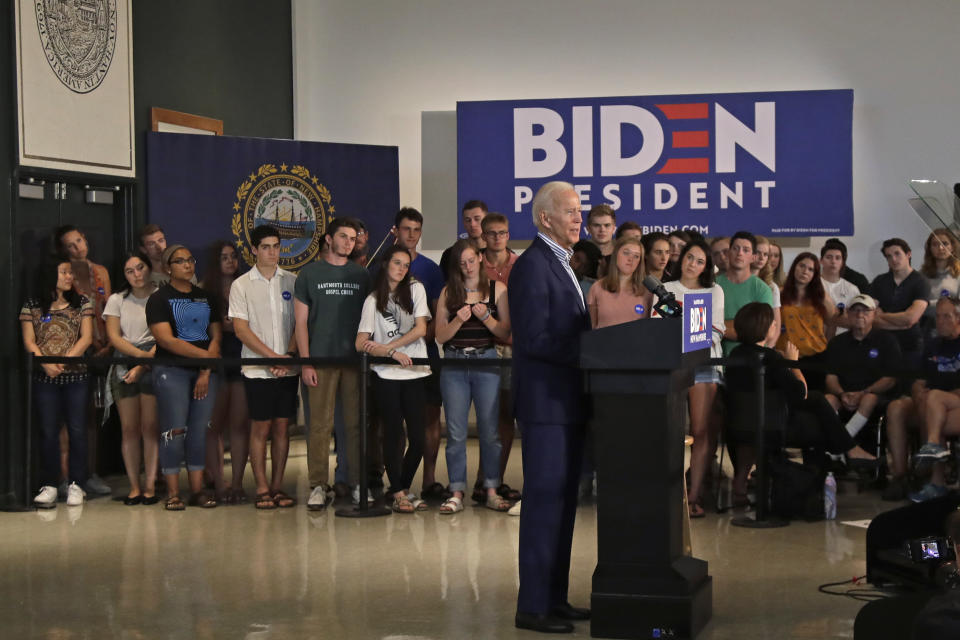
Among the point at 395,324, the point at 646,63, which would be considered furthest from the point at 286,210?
the point at 646,63

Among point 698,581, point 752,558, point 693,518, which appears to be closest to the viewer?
point 698,581

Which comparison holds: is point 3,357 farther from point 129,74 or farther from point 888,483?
point 888,483

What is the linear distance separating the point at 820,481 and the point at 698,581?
2.54 meters

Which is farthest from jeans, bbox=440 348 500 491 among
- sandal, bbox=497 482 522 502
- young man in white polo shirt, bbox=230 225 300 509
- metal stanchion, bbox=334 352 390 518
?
young man in white polo shirt, bbox=230 225 300 509

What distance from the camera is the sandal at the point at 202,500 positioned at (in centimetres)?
767

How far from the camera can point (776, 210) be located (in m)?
11.0

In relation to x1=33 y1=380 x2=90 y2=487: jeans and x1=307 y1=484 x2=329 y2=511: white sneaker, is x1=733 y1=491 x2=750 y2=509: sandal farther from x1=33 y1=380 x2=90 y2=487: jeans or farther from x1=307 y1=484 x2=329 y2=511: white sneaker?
x1=33 y1=380 x2=90 y2=487: jeans

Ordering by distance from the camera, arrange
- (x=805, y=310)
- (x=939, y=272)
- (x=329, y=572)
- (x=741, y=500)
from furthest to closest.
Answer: (x=939, y=272) → (x=805, y=310) → (x=741, y=500) → (x=329, y=572)

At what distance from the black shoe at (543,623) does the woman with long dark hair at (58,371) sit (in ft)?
13.1

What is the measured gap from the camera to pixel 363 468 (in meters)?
7.39

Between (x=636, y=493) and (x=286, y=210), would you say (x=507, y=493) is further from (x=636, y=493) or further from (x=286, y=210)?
(x=286, y=210)

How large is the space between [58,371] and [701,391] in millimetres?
3971

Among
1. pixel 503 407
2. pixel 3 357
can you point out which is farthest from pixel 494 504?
pixel 3 357


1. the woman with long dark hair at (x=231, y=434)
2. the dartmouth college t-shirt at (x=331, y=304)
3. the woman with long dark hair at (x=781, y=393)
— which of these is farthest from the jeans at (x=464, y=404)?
the woman with long dark hair at (x=781, y=393)
